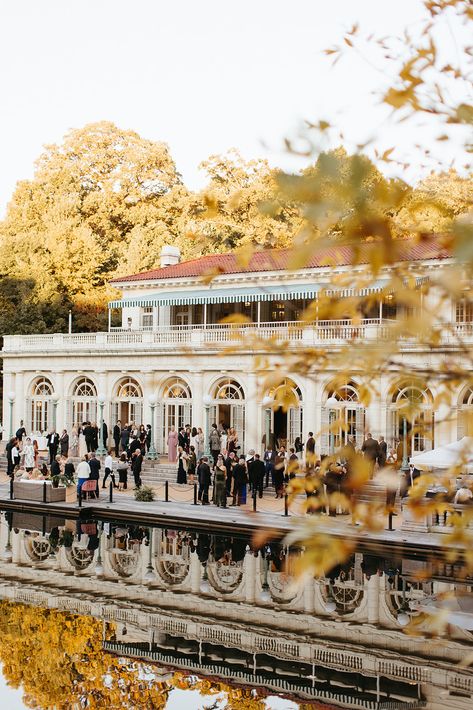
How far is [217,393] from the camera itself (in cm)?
3566

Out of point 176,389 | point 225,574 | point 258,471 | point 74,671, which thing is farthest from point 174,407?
point 74,671

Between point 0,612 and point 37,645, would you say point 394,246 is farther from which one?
point 0,612

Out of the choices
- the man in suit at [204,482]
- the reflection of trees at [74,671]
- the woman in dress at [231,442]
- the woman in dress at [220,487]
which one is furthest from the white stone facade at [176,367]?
the reflection of trees at [74,671]

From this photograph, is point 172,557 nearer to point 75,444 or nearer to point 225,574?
point 225,574

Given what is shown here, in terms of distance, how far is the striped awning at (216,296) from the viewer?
113 ft

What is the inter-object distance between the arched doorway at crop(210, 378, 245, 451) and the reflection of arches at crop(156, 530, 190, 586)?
11.6 metres

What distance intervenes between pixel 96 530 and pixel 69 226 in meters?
32.7

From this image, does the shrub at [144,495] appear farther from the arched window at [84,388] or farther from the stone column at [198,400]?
the arched window at [84,388]

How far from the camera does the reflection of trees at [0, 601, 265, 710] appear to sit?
12.9 metres

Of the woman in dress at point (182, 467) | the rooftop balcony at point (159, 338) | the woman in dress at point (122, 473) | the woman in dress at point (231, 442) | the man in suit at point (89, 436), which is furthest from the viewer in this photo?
the rooftop balcony at point (159, 338)

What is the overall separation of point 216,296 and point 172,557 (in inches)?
681

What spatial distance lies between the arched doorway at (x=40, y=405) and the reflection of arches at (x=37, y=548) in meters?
16.3

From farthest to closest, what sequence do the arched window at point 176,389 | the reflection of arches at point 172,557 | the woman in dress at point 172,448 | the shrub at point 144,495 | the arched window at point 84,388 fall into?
the arched window at point 84,388 < the arched window at point 176,389 < the woman in dress at point 172,448 < the shrub at point 144,495 < the reflection of arches at point 172,557

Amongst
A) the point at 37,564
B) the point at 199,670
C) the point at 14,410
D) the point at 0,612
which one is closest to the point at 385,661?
the point at 199,670
